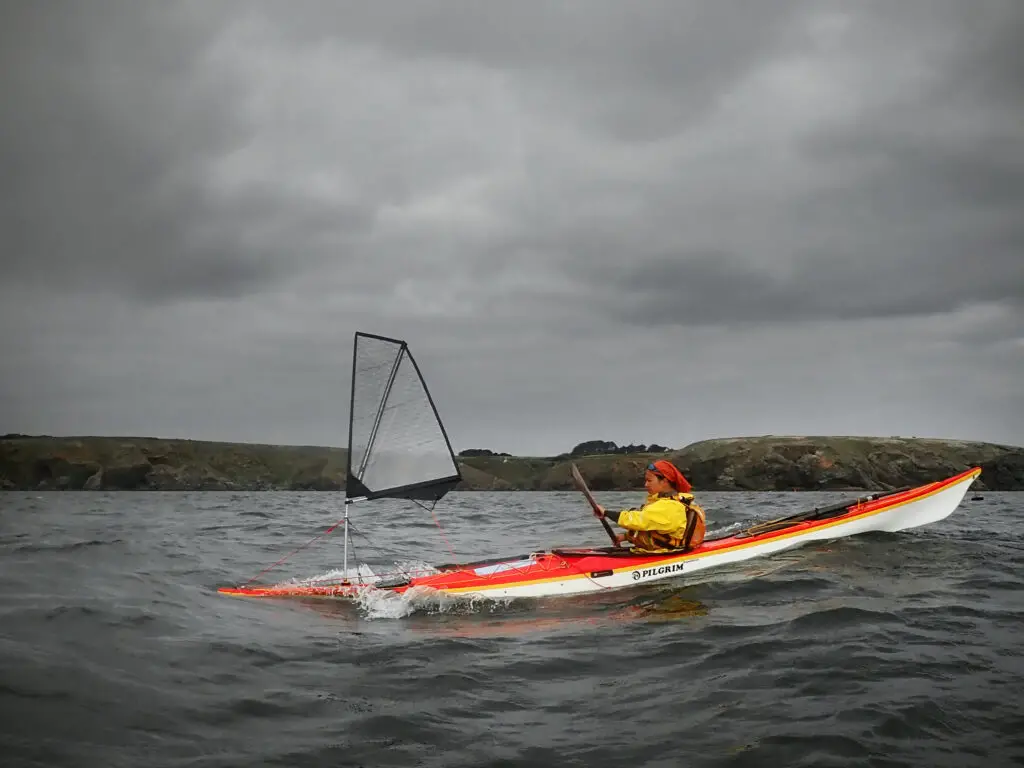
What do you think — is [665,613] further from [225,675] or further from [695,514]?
[225,675]

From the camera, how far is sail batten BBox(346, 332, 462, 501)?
1314 centimetres

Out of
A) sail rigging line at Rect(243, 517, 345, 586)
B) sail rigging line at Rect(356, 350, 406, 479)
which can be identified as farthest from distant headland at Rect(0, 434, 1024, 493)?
sail rigging line at Rect(356, 350, 406, 479)

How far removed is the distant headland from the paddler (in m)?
68.6

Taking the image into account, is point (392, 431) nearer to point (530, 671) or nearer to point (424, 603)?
point (424, 603)

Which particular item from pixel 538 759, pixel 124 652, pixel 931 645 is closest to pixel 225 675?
pixel 124 652

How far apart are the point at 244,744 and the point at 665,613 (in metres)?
6.38

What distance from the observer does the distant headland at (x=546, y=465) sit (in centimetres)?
7656

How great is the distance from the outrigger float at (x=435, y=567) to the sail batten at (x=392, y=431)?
0.06 feet

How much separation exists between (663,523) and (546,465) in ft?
266

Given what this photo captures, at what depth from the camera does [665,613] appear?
10477 mm

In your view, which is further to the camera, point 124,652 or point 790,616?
point 790,616

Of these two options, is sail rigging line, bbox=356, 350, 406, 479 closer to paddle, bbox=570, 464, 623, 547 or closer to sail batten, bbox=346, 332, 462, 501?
sail batten, bbox=346, 332, 462, 501

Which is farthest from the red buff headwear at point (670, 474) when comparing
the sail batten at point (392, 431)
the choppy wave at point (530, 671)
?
the sail batten at point (392, 431)

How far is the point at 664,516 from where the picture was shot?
13.1 m
